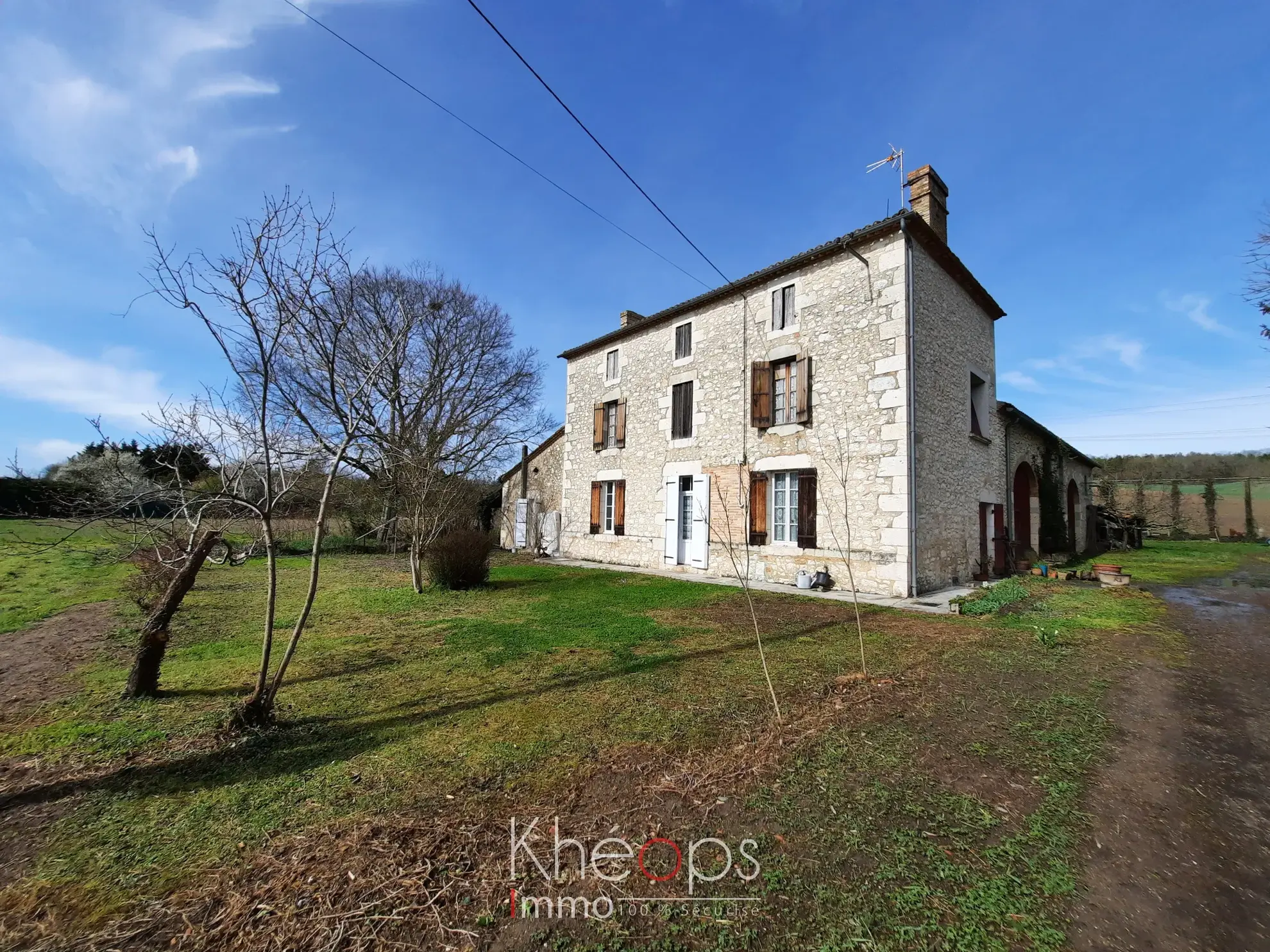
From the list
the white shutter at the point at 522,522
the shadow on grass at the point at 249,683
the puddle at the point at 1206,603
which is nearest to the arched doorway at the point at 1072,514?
the puddle at the point at 1206,603

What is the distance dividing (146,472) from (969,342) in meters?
13.4

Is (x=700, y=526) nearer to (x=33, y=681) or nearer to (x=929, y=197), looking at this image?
(x=929, y=197)

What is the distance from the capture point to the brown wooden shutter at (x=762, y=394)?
10.8 metres

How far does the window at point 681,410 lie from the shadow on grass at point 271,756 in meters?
9.13

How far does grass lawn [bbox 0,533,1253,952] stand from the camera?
1.90m

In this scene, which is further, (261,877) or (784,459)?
(784,459)

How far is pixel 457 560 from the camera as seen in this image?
9.73 metres

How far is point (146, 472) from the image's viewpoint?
372 centimetres

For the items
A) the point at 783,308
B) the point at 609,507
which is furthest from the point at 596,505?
→ the point at 783,308

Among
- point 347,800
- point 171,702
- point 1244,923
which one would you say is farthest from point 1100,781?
point 171,702

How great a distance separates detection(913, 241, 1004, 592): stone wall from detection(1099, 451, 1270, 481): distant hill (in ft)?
83.9

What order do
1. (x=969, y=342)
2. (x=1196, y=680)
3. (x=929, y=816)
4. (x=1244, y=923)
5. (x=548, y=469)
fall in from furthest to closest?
1. (x=548, y=469)
2. (x=969, y=342)
3. (x=1196, y=680)
4. (x=929, y=816)
5. (x=1244, y=923)

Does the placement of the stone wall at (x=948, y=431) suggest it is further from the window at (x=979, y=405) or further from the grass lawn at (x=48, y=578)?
the grass lawn at (x=48, y=578)

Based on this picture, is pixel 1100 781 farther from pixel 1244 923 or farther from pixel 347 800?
pixel 347 800
